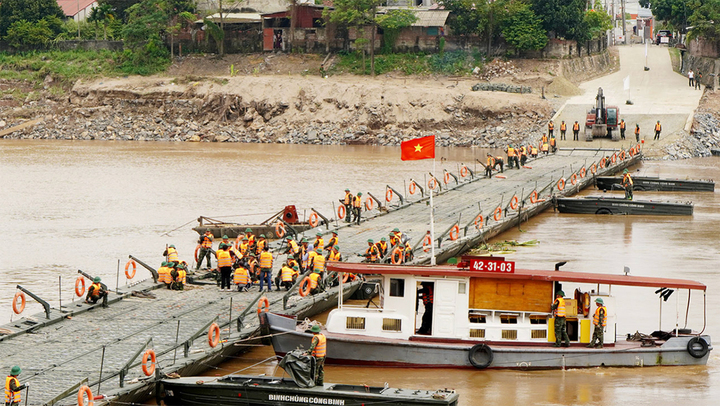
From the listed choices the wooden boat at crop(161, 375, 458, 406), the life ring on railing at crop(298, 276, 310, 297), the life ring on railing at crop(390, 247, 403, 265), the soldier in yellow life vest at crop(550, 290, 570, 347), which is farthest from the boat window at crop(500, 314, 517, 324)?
the life ring on railing at crop(390, 247, 403, 265)

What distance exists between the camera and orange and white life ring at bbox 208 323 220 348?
2248cm

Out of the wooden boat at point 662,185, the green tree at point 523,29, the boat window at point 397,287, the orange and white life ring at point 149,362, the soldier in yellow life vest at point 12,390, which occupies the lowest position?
the wooden boat at point 662,185

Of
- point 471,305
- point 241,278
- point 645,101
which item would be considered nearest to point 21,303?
point 241,278

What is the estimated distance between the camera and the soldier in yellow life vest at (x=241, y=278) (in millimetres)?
28688

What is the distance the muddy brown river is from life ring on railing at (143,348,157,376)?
257 cm

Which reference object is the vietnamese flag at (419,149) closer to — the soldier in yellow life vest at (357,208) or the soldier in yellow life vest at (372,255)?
the soldier in yellow life vest at (372,255)

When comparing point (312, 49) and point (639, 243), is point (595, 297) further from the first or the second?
point (312, 49)

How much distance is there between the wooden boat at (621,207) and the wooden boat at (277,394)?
31291 mm

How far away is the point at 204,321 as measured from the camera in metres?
25.2

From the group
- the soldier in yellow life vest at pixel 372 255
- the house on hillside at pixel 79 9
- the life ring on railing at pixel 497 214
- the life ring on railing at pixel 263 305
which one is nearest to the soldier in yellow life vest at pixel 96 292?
the life ring on railing at pixel 263 305

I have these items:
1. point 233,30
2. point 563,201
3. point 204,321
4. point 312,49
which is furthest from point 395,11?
point 204,321

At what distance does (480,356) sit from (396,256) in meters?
8.28

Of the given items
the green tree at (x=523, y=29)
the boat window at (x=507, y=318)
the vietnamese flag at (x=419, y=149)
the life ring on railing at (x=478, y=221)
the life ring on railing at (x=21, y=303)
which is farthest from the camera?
the green tree at (x=523, y=29)

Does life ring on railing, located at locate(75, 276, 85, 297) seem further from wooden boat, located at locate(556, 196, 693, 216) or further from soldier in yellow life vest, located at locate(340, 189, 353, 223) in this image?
wooden boat, located at locate(556, 196, 693, 216)
